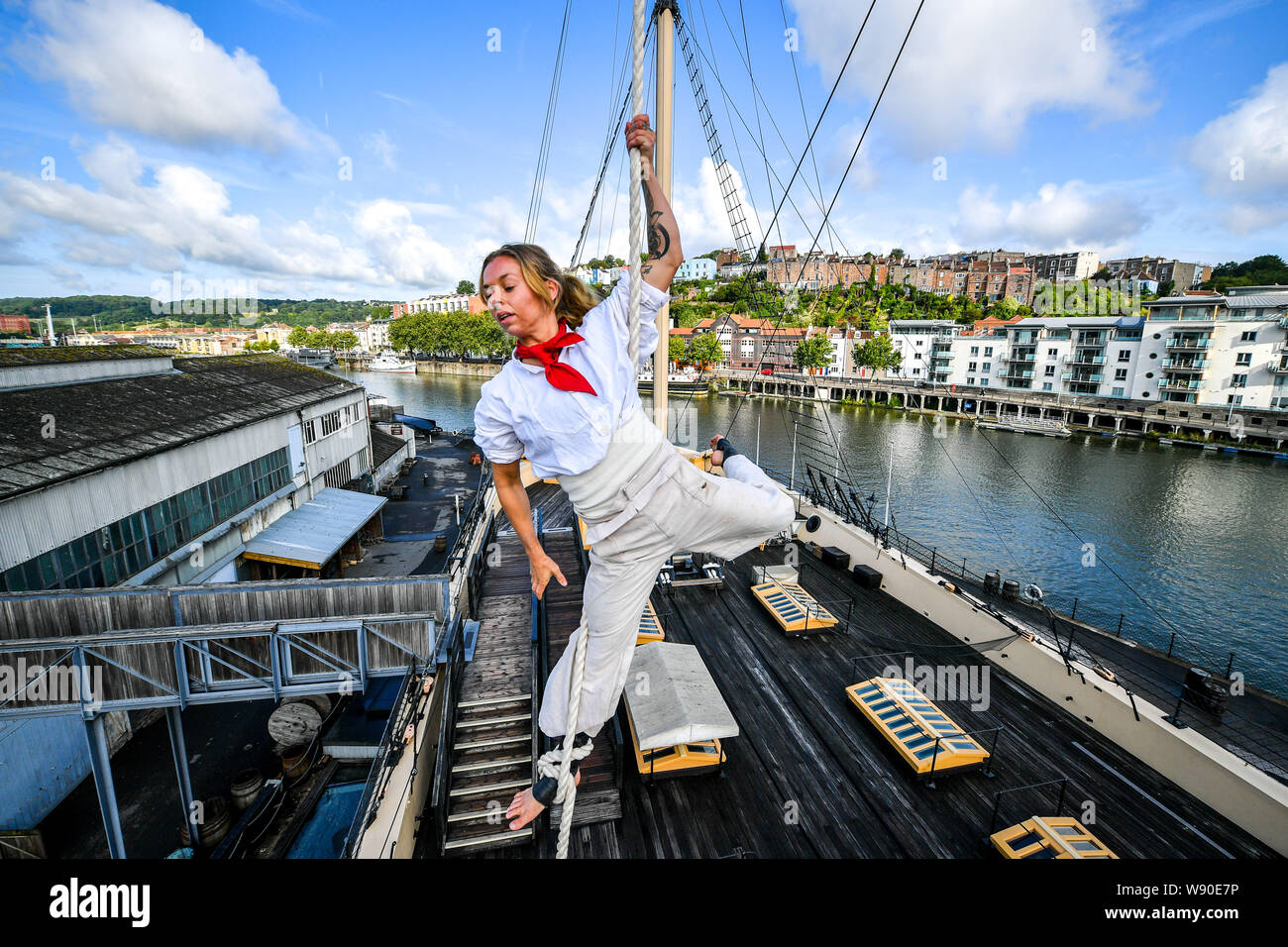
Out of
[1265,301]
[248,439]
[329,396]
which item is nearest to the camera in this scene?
[248,439]

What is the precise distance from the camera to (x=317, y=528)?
2116cm

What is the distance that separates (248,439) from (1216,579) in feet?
137

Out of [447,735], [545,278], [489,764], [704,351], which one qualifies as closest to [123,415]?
[447,735]

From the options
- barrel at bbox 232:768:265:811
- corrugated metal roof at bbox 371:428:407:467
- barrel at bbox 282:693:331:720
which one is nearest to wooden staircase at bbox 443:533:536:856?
barrel at bbox 232:768:265:811

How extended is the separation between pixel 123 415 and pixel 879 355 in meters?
74.5

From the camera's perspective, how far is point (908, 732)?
26.5 ft

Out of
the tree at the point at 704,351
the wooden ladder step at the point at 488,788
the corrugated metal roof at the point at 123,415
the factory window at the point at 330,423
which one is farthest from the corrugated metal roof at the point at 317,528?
the tree at the point at 704,351

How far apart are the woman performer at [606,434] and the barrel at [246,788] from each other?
13006 millimetres

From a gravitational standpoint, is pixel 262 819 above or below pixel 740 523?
below

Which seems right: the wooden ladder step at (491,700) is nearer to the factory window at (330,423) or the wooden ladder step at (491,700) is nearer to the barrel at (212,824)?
the barrel at (212,824)

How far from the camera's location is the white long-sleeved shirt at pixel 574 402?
2.42 m

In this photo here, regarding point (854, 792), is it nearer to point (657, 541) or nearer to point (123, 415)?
point (657, 541)
